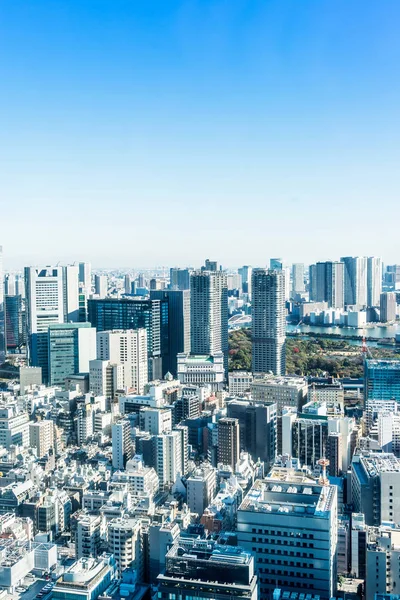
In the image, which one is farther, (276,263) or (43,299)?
(276,263)

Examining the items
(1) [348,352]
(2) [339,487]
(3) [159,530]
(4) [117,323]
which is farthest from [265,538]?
(1) [348,352]

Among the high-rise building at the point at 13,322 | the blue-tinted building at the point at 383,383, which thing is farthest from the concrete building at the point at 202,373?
the high-rise building at the point at 13,322

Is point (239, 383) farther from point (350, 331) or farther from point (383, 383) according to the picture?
point (350, 331)

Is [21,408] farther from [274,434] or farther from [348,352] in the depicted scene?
[348,352]

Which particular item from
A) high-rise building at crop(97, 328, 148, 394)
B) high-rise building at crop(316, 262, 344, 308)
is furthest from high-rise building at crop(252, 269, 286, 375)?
high-rise building at crop(316, 262, 344, 308)

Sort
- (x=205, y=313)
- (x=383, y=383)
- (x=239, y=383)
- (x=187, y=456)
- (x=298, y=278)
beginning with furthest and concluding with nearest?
(x=298, y=278) < (x=205, y=313) < (x=239, y=383) < (x=383, y=383) < (x=187, y=456)

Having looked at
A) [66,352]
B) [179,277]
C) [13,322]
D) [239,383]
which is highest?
[179,277]

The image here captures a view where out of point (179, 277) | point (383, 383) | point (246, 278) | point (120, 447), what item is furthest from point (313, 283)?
point (120, 447)
